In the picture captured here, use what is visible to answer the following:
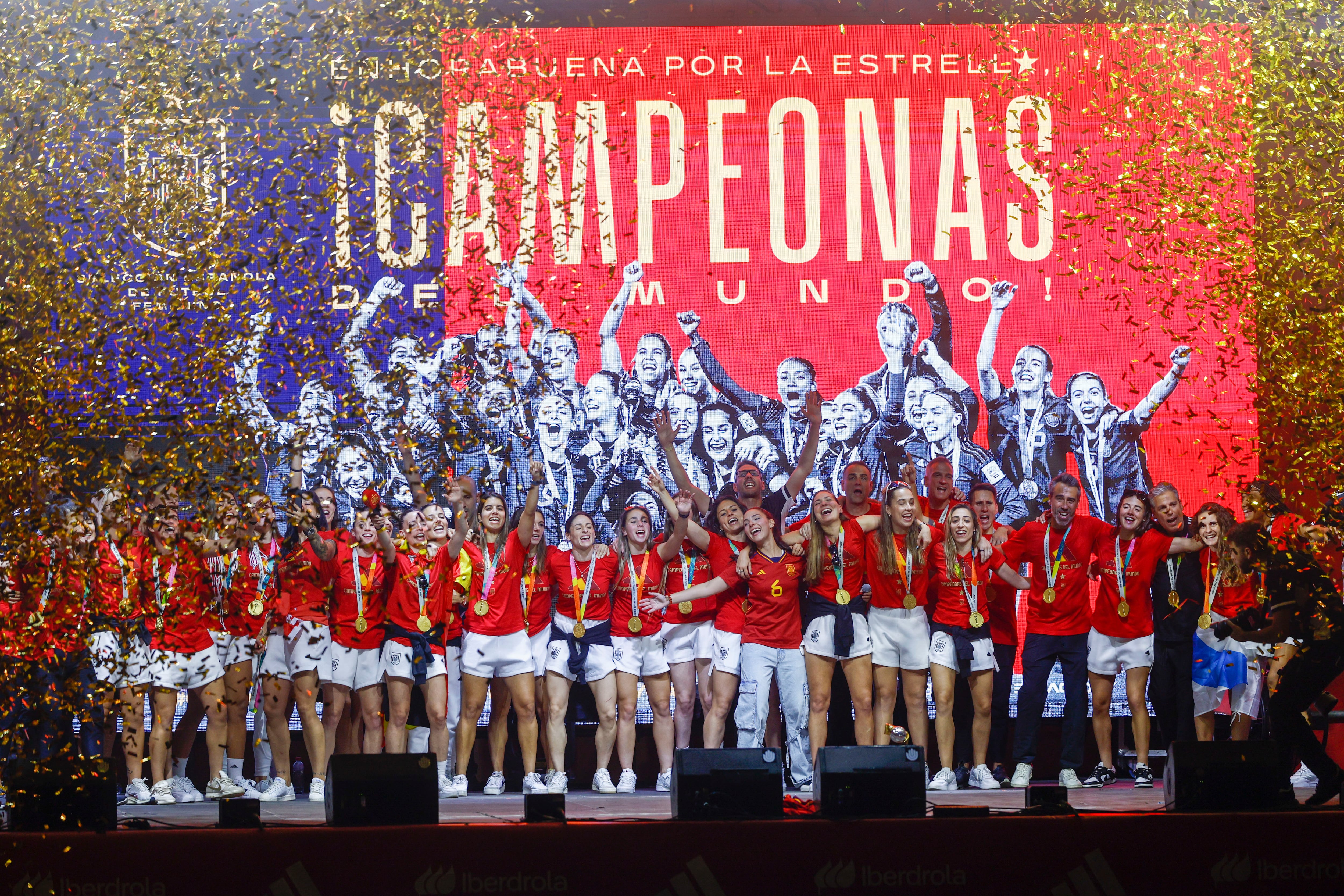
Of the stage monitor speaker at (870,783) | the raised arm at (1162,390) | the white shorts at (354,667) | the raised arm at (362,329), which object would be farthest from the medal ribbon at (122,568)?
the raised arm at (1162,390)

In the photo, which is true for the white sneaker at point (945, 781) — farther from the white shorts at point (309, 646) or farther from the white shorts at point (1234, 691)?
the white shorts at point (309, 646)

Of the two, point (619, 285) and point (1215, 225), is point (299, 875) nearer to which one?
point (619, 285)

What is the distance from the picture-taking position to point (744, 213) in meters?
7.02

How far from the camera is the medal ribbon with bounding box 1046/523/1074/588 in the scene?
247 inches

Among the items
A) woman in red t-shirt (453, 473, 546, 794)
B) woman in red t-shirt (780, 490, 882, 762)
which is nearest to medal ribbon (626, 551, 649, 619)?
woman in red t-shirt (453, 473, 546, 794)

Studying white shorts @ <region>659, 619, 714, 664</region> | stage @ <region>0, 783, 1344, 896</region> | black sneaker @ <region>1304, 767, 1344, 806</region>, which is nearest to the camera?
stage @ <region>0, 783, 1344, 896</region>

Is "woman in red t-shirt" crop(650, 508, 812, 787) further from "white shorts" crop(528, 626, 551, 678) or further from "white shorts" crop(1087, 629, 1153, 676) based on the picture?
"white shorts" crop(1087, 629, 1153, 676)

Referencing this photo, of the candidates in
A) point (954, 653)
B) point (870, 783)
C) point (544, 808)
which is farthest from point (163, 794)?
point (954, 653)

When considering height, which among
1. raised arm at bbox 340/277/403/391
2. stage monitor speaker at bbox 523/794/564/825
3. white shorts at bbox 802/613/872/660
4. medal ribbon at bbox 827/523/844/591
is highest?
raised arm at bbox 340/277/403/391

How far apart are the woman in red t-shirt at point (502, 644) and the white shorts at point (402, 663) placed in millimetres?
130

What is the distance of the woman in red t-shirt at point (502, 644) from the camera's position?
6062mm

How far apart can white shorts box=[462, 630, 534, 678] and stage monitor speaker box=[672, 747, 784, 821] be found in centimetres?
197

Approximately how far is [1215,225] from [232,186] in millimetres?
4885

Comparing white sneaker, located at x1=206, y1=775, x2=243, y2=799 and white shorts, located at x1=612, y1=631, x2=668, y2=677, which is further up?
white shorts, located at x1=612, y1=631, x2=668, y2=677
